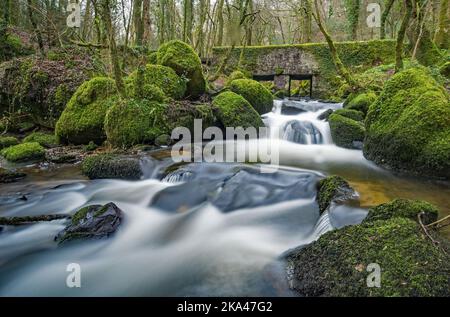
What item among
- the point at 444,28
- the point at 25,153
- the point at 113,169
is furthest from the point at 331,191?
the point at 444,28

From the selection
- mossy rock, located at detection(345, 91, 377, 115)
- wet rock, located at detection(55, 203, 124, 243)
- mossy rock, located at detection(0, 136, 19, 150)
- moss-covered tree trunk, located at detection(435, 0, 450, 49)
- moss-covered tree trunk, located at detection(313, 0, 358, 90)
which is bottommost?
wet rock, located at detection(55, 203, 124, 243)

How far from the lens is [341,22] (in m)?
33.3

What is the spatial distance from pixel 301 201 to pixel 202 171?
76.8 inches

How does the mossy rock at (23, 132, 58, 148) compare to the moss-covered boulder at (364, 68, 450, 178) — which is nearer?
the moss-covered boulder at (364, 68, 450, 178)

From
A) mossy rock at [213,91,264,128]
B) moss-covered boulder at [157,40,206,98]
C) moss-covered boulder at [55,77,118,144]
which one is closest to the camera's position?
moss-covered boulder at [55,77,118,144]

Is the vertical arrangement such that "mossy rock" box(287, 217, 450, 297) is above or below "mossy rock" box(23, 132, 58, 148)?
below

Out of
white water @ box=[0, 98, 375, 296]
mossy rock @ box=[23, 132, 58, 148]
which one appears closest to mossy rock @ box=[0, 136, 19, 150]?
Answer: mossy rock @ box=[23, 132, 58, 148]

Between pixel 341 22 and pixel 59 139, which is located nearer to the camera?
pixel 59 139

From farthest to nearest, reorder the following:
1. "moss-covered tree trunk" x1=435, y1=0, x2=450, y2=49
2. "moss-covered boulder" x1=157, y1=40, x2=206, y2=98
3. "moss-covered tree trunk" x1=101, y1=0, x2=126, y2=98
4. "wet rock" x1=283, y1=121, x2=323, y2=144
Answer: "moss-covered tree trunk" x1=435, y1=0, x2=450, y2=49 < "moss-covered boulder" x1=157, y1=40, x2=206, y2=98 < "wet rock" x1=283, y1=121, x2=323, y2=144 < "moss-covered tree trunk" x1=101, y1=0, x2=126, y2=98

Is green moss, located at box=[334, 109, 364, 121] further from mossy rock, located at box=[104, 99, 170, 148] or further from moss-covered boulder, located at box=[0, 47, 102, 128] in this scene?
moss-covered boulder, located at box=[0, 47, 102, 128]

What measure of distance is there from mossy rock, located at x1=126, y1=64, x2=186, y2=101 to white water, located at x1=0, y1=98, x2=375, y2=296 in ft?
12.6

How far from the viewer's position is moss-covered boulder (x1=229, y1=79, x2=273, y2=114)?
12.0 metres
